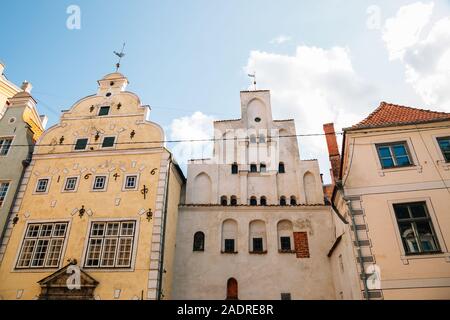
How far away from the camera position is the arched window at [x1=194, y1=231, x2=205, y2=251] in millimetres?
19109

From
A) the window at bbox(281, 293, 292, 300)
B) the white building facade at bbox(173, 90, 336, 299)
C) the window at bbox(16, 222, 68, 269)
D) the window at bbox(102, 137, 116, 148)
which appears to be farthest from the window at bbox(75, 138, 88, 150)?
the window at bbox(281, 293, 292, 300)

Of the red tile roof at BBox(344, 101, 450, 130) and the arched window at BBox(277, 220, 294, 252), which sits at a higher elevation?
the red tile roof at BBox(344, 101, 450, 130)

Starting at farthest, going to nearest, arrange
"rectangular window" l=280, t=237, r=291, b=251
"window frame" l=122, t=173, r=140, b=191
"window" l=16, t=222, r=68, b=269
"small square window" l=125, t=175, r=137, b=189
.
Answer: "rectangular window" l=280, t=237, r=291, b=251 → "small square window" l=125, t=175, r=137, b=189 → "window frame" l=122, t=173, r=140, b=191 → "window" l=16, t=222, r=68, b=269

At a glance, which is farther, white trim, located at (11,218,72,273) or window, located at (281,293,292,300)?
window, located at (281,293,292,300)

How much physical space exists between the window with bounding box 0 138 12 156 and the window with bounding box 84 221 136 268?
27.3 feet

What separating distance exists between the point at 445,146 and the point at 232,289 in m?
12.8

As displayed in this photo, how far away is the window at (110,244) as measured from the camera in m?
15.8

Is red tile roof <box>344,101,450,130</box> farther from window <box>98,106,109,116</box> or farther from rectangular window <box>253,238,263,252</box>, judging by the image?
window <box>98,106,109,116</box>

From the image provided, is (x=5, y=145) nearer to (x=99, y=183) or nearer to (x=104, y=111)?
(x=104, y=111)

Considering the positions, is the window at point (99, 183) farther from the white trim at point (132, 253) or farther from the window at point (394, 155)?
the window at point (394, 155)

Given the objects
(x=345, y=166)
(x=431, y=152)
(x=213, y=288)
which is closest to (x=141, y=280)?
(x=213, y=288)

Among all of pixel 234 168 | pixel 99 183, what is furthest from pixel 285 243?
pixel 99 183
